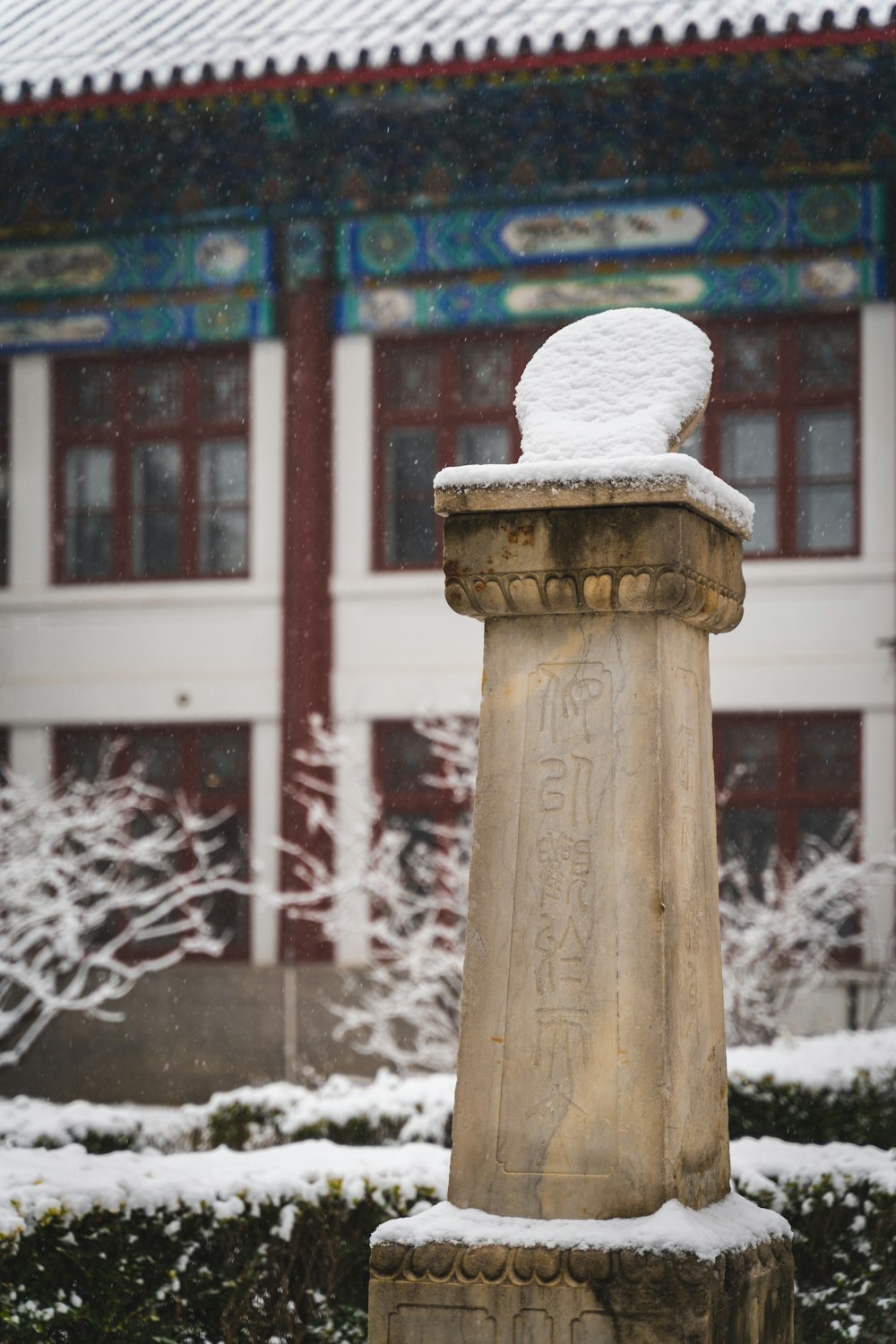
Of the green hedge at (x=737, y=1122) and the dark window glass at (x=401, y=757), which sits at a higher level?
the dark window glass at (x=401, y=757)

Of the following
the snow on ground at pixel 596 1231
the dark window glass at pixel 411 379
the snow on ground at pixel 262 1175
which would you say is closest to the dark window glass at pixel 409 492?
the dark window glass at pixel 411 379

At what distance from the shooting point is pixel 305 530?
1405cm

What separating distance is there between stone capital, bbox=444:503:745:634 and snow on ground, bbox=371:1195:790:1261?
1.29m

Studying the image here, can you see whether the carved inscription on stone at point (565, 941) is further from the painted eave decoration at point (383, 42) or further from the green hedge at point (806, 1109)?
the painted eave decoration at point (383, 42)

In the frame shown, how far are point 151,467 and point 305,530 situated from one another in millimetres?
1510

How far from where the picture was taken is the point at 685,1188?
162 inches

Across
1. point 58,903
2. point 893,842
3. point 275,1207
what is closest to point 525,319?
point 893,842

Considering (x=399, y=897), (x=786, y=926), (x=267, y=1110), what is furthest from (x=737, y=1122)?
(x=399, y=897)

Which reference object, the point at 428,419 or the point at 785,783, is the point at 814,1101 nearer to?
the point at 785,783

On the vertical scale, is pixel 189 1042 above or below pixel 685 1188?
below

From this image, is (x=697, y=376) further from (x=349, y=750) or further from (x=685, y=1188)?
(x=349, y=750)

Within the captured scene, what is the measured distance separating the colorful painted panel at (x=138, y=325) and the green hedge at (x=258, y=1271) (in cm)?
985

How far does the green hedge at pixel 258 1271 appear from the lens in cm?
495

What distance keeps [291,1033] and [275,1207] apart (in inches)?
323
